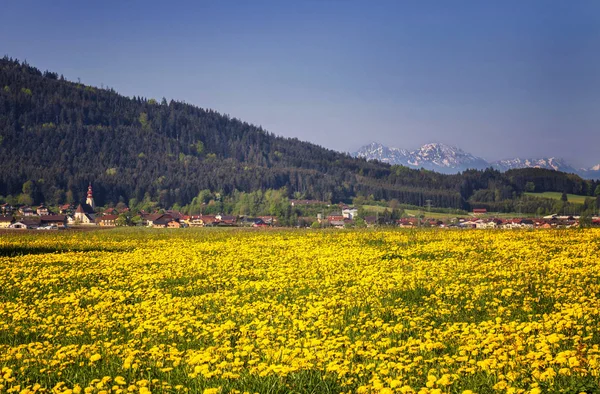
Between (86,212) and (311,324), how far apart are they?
172844 mm

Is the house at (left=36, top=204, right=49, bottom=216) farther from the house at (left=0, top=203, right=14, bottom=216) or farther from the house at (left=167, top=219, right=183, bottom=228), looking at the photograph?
the house at (left=167, top=219, right=183, bottom=228)

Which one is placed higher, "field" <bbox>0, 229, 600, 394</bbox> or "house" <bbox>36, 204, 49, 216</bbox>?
"house" <bbox>36, 204, 49, 216</bbox>

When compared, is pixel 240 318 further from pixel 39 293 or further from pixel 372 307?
pixel 39 293

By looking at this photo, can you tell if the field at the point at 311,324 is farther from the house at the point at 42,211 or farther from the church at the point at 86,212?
the house at the point at 42,211

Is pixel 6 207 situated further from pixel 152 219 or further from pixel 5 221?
pixel 5 221

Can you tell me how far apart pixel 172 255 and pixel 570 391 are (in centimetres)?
2079

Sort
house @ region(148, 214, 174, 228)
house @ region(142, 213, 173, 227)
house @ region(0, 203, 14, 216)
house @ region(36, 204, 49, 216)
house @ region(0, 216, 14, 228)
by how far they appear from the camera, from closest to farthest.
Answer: house @ region(0, 216, 14, 228) < house @ region(148, 214, 174, 228) < house @ region(142, 213, 173, 227) < house @ region(0, 203, 14, 216) < house @ region(36, 204, 49, 216)

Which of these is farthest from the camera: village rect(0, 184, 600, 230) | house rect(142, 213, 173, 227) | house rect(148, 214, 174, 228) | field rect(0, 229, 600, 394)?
house rect(142, 213, 173, 227)

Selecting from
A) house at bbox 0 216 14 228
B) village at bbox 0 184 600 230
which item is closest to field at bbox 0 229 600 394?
village at bbox 0 184 600 230

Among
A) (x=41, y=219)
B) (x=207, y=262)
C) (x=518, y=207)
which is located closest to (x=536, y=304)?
(x=207, y=262)

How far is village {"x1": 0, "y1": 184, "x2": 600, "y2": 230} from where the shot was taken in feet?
289

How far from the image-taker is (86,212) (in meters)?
173

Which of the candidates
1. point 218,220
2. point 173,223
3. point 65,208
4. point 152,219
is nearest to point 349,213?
point 218,220

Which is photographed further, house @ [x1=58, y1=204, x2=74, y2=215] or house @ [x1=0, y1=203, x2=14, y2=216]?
house @ [x1=58, y1=204, x2=74, y2=215]
